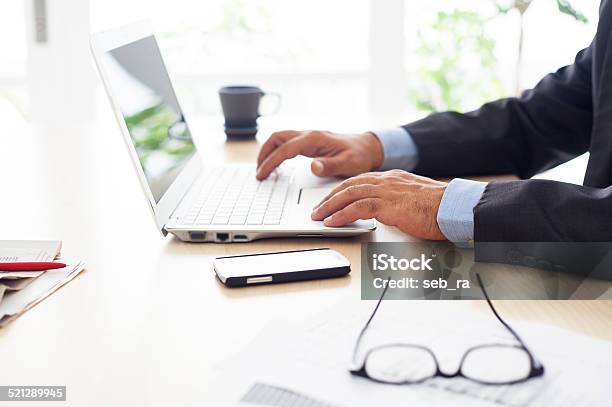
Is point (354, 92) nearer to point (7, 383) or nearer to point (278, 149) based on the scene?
point (278, 149)

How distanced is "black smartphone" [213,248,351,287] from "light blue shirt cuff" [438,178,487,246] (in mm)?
142

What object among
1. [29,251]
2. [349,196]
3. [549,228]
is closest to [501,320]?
[549,228]

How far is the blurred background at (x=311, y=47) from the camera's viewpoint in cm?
320

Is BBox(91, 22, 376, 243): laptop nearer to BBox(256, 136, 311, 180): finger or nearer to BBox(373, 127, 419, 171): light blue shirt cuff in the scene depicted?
BBox(256, 136, 311, 180): finger

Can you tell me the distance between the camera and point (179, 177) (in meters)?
1.25

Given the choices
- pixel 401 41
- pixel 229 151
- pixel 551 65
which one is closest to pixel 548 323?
pixel 229 151

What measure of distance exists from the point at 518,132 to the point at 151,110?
2.22 feet

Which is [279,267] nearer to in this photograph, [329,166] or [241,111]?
[329,166]

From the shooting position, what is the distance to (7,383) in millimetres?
698

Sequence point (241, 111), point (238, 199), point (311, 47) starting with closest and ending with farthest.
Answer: point (238, 199) → point (241, 111) → point (311, 47)

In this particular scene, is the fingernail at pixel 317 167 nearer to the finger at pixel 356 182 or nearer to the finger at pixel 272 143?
the finger at pixel 272 143

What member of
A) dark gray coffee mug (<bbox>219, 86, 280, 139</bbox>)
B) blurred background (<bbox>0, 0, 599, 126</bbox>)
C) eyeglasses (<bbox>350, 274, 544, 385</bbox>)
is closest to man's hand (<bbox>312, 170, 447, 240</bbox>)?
eyeglasses (<bbox>350, 274, 544, 385</bbox>)

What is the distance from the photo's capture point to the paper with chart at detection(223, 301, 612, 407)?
25.2 inches

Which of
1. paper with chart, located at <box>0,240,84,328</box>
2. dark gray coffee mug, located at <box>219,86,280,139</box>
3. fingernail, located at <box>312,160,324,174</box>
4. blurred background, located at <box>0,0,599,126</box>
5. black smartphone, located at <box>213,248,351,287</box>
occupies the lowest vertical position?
blurred background, located at <box>0,0,599,126</box>
